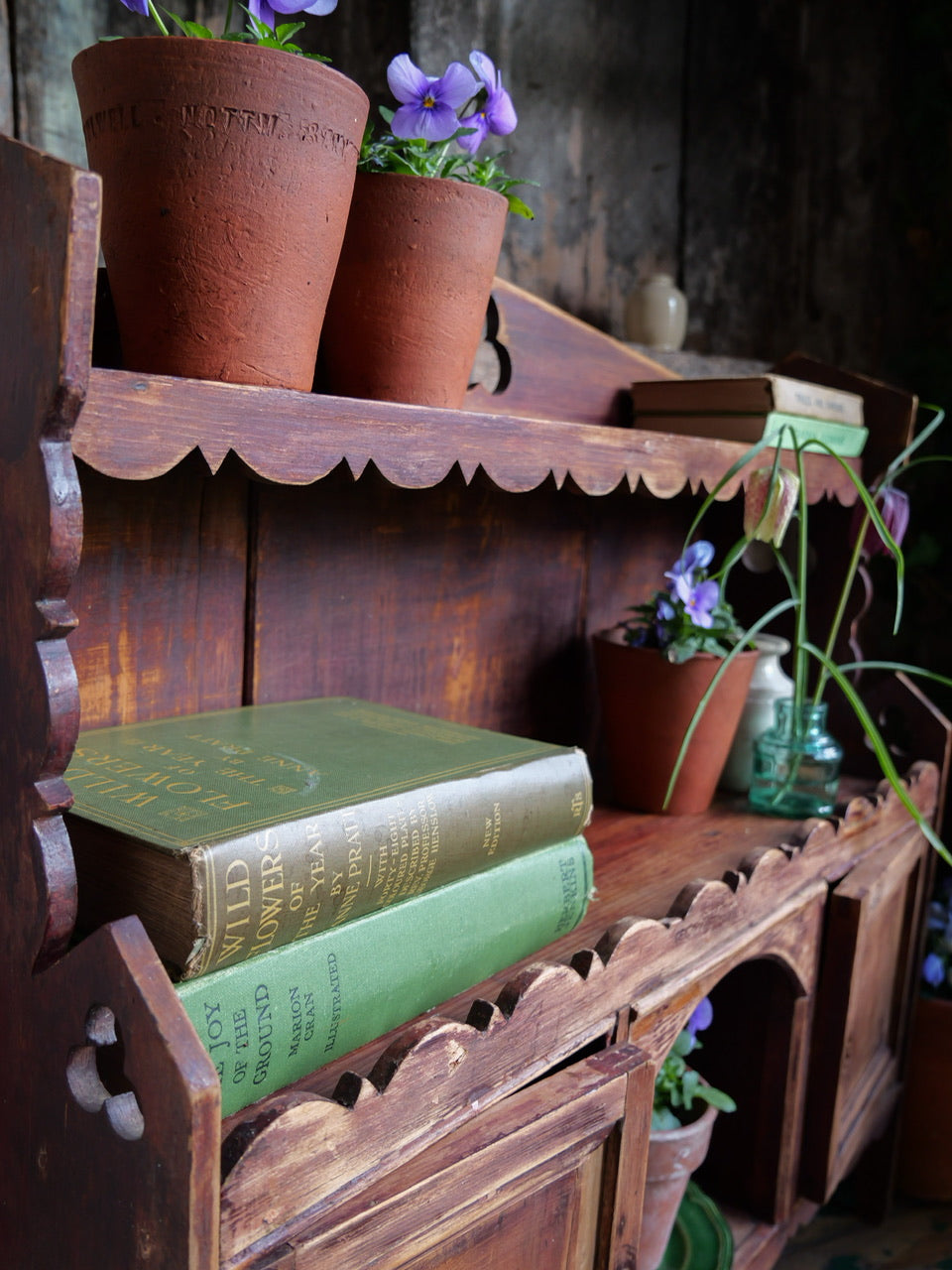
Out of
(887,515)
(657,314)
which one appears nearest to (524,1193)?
(887,515)

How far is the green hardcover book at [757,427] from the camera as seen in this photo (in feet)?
3.43

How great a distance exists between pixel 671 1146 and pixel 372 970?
0.52 m

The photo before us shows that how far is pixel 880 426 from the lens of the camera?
127 cm

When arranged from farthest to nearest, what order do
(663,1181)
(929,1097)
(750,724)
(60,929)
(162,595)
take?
(929,1097) < (750,724) < (663,1181) < (162,595) < (60,929)

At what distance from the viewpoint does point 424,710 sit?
1.05m

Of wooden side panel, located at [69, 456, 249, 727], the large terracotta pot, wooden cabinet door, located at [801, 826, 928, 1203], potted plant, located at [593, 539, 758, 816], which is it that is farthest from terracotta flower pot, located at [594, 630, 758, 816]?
the large terracotta pot

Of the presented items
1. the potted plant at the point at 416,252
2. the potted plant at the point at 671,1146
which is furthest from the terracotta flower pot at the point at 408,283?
the potted plant at the point at 671,1146

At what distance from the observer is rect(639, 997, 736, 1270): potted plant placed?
38.0 inches

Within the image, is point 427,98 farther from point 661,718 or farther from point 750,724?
point 750,724

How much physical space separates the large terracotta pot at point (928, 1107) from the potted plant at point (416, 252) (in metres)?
1.24

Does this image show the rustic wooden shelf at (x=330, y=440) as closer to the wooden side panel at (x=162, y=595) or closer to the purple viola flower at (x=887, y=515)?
the wooden side panel at (x=162, y=595)

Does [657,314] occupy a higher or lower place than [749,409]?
higher

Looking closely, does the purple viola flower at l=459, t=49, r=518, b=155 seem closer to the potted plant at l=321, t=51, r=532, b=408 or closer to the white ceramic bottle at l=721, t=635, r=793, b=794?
the potted plant at l=321, t=51, r=532, b=408

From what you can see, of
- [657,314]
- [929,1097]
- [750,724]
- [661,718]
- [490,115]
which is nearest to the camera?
[490,115]
